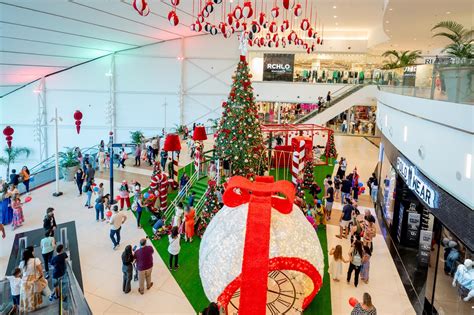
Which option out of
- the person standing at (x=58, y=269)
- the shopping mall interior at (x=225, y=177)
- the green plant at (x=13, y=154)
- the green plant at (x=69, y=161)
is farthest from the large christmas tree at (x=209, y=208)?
the green plant at (x=13, y=154)

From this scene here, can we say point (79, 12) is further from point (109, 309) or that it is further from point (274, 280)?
point (274, 280)

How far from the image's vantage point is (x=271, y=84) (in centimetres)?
2725

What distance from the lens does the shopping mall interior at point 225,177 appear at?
5593 mm

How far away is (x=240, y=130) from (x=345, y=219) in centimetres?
408

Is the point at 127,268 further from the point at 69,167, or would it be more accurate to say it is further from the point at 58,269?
the point at 69,167

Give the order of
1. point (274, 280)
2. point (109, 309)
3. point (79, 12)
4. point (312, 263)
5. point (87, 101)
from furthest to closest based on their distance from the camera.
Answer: point (87, 101) → point (79, 12) → point (109, 309) → point (274, 280) → point (312, 263)

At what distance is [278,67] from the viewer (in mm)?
27562

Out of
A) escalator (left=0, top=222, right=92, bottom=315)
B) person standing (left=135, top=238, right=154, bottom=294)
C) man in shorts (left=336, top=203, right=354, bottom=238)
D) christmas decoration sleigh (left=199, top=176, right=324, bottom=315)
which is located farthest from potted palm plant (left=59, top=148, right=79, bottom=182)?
christmas decoration sleigh (left=199, top=176, right=324, bottom=315)

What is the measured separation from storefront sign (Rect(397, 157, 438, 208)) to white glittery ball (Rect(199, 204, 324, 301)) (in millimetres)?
3096

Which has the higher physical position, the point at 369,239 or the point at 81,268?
the point at 369,239

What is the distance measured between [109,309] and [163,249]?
9.20 feet

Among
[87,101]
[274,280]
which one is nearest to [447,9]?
[274,280]

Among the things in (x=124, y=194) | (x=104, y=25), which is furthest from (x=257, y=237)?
(x=104, y=25)

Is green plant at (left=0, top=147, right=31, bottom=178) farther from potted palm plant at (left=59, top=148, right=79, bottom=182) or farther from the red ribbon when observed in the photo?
the red ribbon
